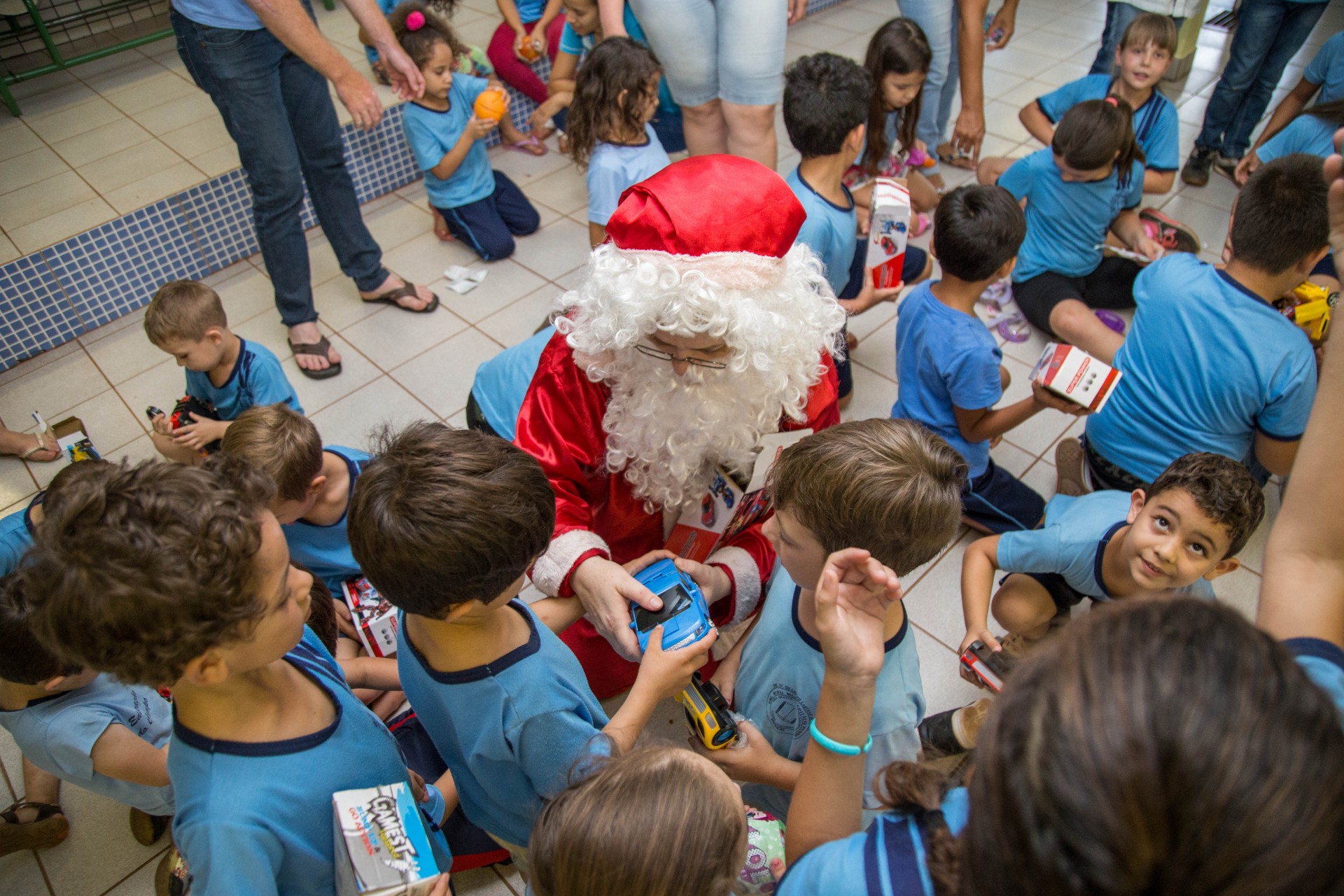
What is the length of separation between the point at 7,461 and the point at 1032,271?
168 inches

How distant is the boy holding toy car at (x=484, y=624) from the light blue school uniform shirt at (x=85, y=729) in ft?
2.54

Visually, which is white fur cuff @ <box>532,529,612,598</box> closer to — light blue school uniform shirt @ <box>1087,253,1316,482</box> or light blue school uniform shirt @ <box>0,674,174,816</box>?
light blue school uniform shirt @ <box>0,674,174,816</box>

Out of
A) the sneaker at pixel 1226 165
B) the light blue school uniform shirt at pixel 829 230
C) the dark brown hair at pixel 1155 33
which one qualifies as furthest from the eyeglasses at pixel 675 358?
the sneaker at pixel 1226 165

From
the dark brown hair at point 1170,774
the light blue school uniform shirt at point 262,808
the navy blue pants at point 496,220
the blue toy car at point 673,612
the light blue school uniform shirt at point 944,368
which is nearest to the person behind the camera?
the dark brown hair at point 1170,774

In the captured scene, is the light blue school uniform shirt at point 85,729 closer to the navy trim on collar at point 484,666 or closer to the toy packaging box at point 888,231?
the navy trim on collar at point 484,666

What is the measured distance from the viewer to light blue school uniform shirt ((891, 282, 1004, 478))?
2.33m

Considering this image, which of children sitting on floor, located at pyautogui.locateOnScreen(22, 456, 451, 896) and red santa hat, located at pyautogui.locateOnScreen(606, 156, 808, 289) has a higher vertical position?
red santa hat, located at pyautogui.locateOnScreen(606, 156, 808, 289)

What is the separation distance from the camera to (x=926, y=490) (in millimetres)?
1326

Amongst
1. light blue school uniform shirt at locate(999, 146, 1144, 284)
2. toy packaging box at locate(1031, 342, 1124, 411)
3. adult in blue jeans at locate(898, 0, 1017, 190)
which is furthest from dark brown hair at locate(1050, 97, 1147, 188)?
toy packaging box at locate(1031, 342, 1124, 411)

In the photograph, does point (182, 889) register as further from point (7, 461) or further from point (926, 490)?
point (7, 461)

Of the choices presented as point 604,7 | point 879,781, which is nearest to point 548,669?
point 879,781

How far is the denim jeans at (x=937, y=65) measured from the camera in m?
3.70

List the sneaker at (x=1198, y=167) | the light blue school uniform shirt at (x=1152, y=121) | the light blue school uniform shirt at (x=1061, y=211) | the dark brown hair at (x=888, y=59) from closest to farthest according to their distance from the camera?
the light blue school uniform shirt at (x=1061, y=211)
the dark brown hair at (x=888, y=59)
the light blue school uniform shirt at (x=1152, y=121)
the sneaker at (x=1198, y=167)

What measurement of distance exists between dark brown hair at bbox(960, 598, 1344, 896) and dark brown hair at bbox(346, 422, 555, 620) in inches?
32.9
